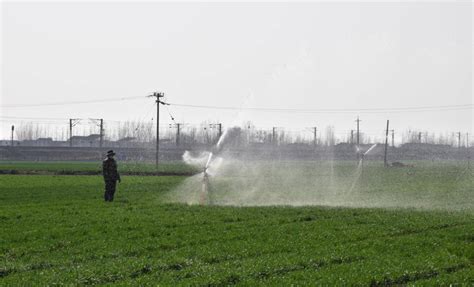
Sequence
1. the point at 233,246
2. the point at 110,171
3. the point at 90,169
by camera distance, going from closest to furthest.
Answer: the point at 233,246 < the point at 110,171 < the point at 90,169

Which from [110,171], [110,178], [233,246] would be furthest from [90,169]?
[233,246]

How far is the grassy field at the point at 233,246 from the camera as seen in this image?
43.6 feet

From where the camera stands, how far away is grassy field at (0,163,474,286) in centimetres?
1329

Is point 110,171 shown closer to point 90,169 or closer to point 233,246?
point 233,246

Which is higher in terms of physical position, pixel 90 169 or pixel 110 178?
pixel 110 178

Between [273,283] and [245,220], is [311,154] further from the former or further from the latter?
[273,283]

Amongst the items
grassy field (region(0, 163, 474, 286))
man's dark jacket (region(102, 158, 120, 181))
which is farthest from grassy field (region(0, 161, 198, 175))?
grassy field (region(0, 163, 474, 286))

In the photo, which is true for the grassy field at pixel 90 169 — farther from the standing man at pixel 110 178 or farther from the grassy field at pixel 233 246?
the grassy field at pixel 233 246

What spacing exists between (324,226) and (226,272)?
29.6 ft

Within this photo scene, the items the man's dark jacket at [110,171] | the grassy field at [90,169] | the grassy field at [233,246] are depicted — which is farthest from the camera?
the grassy field at [90,169]

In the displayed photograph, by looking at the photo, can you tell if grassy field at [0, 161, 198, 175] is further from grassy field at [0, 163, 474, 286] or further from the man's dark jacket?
grassy field at [0, 163, 474, 286]

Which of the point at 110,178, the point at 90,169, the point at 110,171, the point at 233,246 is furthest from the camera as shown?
the point at 90,169

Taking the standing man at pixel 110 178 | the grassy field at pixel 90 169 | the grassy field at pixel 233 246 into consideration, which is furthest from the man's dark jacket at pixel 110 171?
the grassy field at pixel 90 169

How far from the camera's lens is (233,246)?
57.1ft
